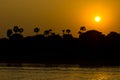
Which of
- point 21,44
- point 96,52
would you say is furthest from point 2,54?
point 96,52

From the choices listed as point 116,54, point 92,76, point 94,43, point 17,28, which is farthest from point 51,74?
point 17,28

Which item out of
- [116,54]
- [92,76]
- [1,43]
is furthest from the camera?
[1,43]

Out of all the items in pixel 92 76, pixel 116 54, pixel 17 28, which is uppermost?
pixel 17 28

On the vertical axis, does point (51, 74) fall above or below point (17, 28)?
below

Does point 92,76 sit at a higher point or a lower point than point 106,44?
lower

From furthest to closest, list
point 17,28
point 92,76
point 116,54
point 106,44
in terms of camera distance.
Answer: point 17,28 < point 106,44 < point 116,54 < point 92,76

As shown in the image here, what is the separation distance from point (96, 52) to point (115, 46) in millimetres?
4715

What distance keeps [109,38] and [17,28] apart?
2868 centimetres

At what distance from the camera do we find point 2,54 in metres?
136

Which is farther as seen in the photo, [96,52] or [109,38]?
[109,38]

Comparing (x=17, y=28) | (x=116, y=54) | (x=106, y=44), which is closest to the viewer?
(x=116, y=54)

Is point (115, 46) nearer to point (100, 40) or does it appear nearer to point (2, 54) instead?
point (100, 40)

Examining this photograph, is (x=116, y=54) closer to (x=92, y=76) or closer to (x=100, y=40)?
(x=100, y=40)

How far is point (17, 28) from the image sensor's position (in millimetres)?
163875
